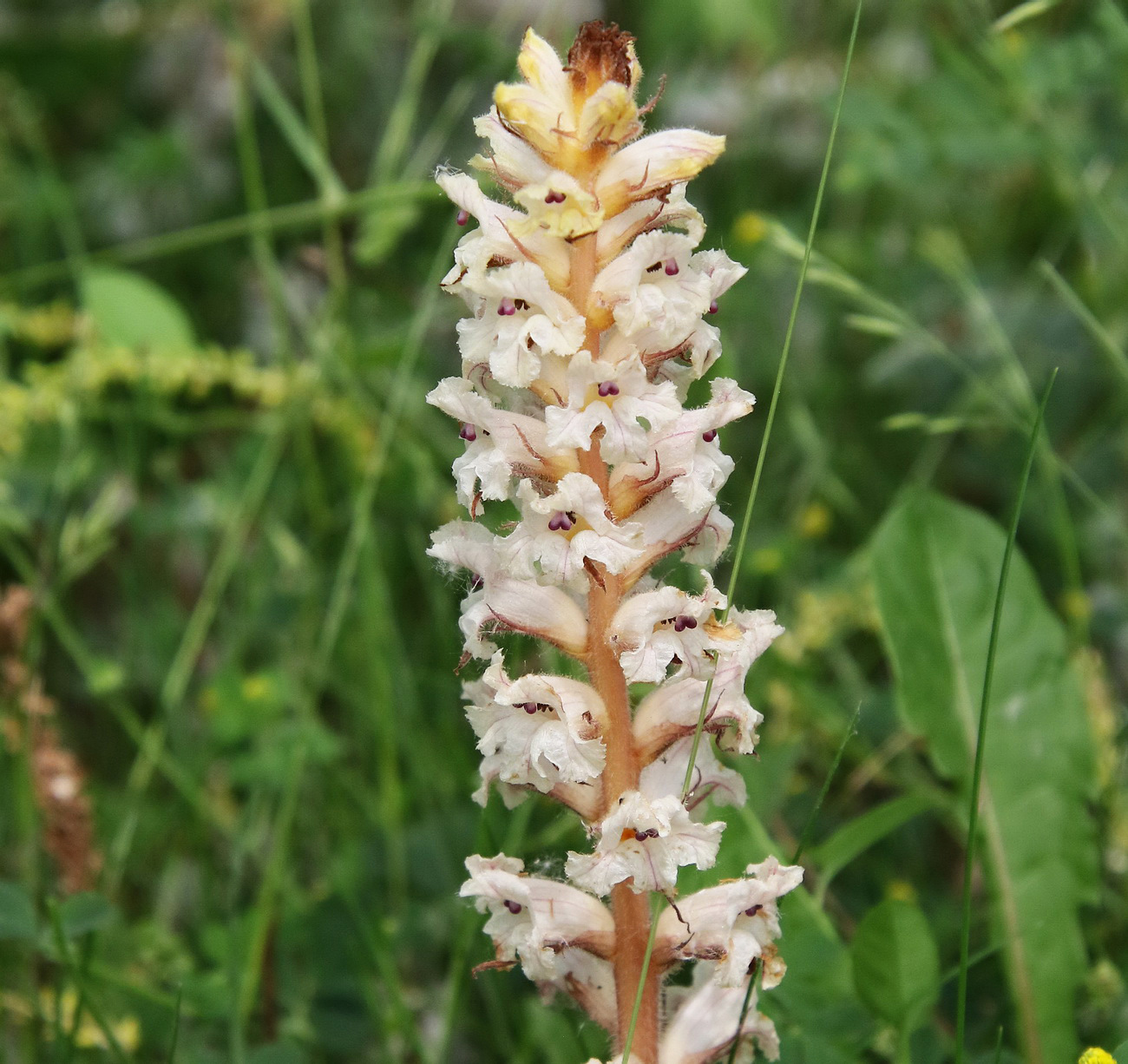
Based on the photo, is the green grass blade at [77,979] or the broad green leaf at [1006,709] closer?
the green grass blade at [77,979]

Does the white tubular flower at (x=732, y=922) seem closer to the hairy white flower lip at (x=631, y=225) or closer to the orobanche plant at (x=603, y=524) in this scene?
the orobanche plant at (x=603, y=524)

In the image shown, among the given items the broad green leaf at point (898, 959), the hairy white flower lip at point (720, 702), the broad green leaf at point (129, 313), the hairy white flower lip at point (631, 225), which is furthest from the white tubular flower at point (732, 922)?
the broad green leaf at point (129, 313)

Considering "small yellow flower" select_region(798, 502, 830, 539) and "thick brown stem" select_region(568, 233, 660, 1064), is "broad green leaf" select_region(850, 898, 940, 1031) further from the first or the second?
"small yellow flower" select_region(798, 502, 830, 539)

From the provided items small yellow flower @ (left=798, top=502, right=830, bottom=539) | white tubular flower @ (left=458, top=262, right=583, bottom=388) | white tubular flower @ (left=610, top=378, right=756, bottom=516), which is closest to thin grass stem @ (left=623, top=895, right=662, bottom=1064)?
white tubular flower @ (left=610, top=378, right=756, bottom=516)

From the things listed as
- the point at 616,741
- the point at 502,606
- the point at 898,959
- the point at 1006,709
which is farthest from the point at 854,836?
the point at 502,606

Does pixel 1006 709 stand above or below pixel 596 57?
below

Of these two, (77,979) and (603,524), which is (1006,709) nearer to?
(603,524)
